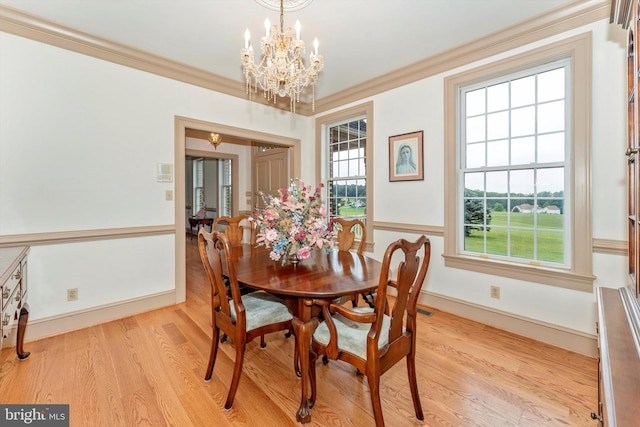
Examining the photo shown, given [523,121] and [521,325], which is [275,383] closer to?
[521,325]

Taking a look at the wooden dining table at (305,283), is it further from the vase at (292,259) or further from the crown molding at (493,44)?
the crown molding at (493,44)

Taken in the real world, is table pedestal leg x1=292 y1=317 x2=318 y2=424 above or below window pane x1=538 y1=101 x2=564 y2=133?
below

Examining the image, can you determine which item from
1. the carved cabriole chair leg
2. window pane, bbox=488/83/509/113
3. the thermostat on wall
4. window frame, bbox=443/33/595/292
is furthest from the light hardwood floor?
window pane, bbox=488/83/509/113

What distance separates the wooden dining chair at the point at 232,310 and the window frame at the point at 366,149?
210cm

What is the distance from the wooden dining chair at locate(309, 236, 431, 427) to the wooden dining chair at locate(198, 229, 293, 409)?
0.35m

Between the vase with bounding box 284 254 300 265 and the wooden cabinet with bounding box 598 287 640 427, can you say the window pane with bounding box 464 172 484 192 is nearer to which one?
the wooden cabinet with bounding box 598 287 640 427

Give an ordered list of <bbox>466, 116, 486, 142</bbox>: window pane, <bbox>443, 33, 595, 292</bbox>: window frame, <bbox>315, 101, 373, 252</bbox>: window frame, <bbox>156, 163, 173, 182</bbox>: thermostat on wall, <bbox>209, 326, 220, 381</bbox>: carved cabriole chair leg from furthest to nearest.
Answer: <bbox>315, 101, 373, 252</bbox>: window frame, <bbox>156, 163, 173, 182</bbox>: thermostat on wall, <bbox>466, 116, 486, 142</bbox>: window pane, <bbox>443, 33, 595, 292</bbox>: window frame, <bbox>209, 326, 220, 381</bbox>: carved cabriole chair leg

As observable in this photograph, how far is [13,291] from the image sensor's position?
5.69 ft

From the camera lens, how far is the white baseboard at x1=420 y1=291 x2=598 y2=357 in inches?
87.6

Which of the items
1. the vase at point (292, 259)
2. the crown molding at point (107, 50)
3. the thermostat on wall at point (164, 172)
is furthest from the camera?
the thermostat on wall at point (164, 172)

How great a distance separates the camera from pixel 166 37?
2.67 m

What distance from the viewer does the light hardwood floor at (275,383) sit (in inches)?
63.0

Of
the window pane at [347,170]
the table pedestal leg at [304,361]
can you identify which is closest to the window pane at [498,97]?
the window pane at [347,170]

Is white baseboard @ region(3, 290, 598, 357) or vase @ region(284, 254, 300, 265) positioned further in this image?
white baseboard @ region(3, 290, 598, 357)
